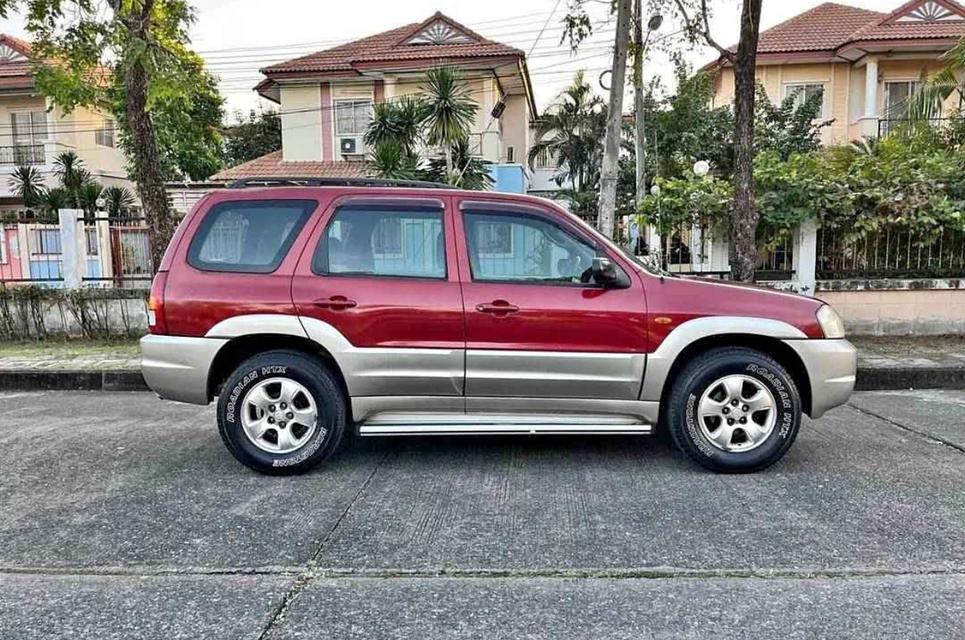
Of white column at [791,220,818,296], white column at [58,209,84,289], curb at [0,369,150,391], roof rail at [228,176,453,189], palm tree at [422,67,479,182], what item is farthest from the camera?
palm tree at [422,67,479,182]

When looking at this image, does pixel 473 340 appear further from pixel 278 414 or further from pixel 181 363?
pixel 181 363

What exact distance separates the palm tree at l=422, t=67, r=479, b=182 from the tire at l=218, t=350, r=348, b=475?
1176 cm

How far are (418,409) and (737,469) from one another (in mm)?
2132

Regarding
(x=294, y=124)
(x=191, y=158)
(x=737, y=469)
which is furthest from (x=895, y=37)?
(x=191, y=158)

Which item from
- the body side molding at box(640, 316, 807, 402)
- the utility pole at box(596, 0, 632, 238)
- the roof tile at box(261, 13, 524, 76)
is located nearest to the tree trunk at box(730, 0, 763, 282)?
the utility pole at box(596, 0, 632, 238)

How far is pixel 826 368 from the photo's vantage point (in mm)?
4625

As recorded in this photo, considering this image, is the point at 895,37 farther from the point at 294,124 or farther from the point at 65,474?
the point at 65,474

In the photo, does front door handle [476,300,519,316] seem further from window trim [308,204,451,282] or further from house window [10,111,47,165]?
house window [10,111,47,165]

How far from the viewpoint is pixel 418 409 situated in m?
4.70

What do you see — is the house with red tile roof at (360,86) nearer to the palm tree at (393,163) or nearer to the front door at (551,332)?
the palm tree at (393,163)

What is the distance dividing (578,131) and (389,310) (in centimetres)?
2389

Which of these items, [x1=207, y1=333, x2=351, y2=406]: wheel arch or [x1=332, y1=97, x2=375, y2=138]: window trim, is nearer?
[x1=207, y1=333, x2=351, y2=406]: wheel arch

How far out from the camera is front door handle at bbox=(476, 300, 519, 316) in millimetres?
4562

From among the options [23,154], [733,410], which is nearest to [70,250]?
[733,410]
